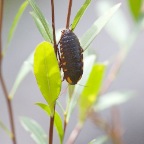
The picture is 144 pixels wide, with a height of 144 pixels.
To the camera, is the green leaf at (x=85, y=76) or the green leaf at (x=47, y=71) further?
the green leaf at (x=85, y=76)

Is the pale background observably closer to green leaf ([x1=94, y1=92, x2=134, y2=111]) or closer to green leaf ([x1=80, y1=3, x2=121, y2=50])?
green leaf ([x1=94, y1=92, x2=134, y2=111])

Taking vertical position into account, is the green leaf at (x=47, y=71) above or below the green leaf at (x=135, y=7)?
above

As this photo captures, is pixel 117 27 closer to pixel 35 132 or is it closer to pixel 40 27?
pixel 35 132

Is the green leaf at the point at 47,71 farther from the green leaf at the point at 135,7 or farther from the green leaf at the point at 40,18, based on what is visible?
the green leaf at the point at 135,7

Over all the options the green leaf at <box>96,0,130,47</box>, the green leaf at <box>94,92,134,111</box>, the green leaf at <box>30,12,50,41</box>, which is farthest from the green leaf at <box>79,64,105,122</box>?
the green leaf at <box>30,12,50,41</box>

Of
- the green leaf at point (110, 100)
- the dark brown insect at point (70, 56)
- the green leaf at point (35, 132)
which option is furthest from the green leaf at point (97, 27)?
the green leaf at point (110, 100)

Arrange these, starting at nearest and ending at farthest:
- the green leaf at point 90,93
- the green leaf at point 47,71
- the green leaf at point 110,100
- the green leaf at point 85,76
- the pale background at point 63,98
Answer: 1. the green leaf at point 47,71
2. the green leaf at point 85,76
3. the green leaf at point 90,93
4. the green leaf at point 110,100
5. the pale background at point 63,98

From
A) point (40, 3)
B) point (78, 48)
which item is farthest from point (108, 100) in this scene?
point (40, 3)
